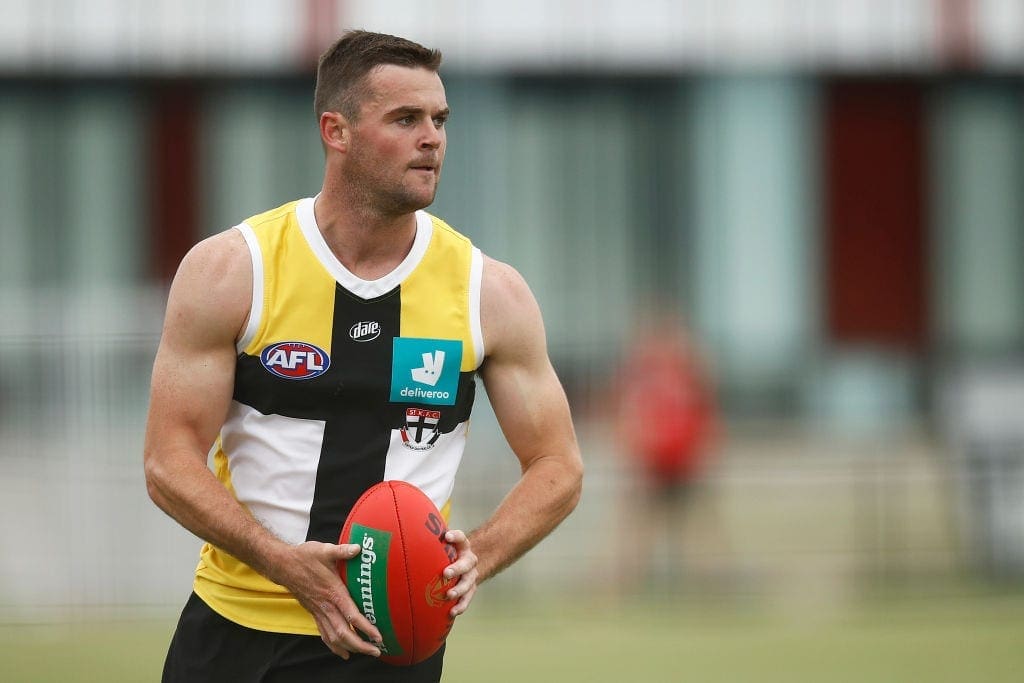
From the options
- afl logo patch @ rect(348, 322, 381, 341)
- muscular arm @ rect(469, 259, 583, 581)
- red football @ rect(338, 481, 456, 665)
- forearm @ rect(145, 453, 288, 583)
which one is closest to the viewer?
red football @ rect(338, 481, 456, 665)

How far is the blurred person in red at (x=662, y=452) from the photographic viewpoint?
12.5 metres

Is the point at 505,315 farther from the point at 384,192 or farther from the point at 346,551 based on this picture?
the point at 346,551

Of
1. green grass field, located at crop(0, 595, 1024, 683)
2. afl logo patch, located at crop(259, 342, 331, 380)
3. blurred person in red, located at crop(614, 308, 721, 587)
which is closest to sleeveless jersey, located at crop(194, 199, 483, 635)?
afl logo patch, located at crop(259, 342, 331, 380)

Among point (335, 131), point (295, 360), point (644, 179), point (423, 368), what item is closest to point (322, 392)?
point (295, 360)

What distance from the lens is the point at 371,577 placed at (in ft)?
14.9

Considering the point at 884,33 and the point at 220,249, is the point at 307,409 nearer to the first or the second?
the point at 220,249

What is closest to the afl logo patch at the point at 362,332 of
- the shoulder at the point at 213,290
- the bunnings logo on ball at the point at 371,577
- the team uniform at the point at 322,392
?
the team uniform at the point at 322,392

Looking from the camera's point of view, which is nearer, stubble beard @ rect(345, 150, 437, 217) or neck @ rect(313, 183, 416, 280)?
stubble beard @ rect(345, 150, 437, 217)

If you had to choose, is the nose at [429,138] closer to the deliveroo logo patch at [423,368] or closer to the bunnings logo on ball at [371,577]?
the deliveroo logo patch at [423,368]

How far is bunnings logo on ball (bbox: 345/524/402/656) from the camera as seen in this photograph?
454 cm

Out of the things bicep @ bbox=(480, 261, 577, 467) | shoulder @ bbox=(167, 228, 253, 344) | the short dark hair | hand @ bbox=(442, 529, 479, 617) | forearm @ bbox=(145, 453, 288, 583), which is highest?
the short dark hair

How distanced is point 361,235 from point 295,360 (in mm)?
436

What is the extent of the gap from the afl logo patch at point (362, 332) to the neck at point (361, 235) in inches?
6.0

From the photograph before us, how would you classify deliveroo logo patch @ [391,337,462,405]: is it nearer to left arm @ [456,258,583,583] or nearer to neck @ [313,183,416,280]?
left arm @ [456,258,583,583]
